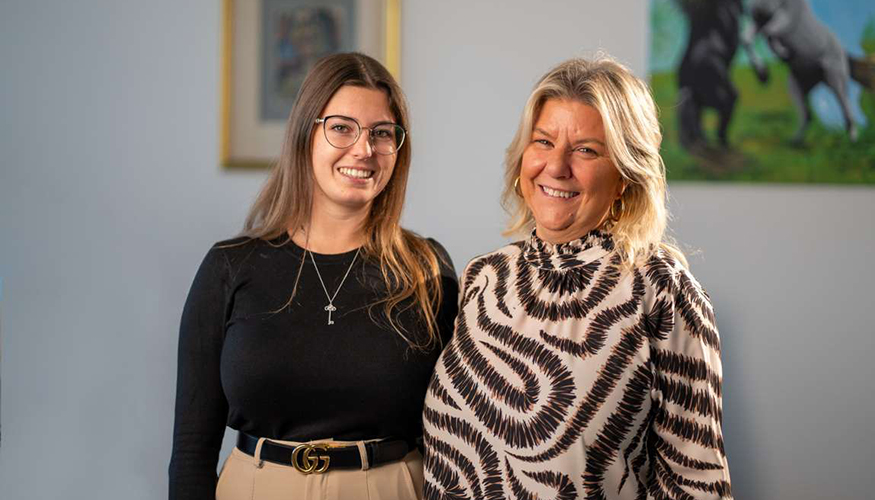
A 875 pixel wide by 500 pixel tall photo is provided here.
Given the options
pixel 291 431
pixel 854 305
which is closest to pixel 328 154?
pixel 291 431

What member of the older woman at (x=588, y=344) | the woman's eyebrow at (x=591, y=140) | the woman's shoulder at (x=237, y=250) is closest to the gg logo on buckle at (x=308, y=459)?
the older woman at (x=588, y=344)

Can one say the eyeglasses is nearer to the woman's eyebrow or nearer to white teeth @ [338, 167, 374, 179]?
white teeth @ [338, 167, 374, 179]

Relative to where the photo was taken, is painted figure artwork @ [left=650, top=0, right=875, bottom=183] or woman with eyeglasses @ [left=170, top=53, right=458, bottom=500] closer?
woman with eyeglasses @ [left=170, top=53, right=458, bottom=500]

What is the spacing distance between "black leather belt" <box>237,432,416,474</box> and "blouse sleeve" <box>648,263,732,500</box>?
55 cm

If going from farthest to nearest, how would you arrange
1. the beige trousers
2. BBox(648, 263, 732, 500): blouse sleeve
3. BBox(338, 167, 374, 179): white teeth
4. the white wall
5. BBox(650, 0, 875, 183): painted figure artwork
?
1. the white wall
2. BBox(650, 0, 875, 183): painted figure artwork
3. BBox(338, 167, 374, 179): white teeth
4. the beige trousers
5. BBox(648, 263, 732, 500): blouse sleeve

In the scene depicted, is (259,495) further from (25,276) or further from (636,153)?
(25,276)

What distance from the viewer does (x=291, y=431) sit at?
5.69 feet

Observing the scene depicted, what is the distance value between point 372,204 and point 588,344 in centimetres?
65

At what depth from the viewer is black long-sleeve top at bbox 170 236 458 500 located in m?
1.72

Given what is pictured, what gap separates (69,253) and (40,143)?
0.36 metres

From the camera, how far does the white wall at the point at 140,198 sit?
2.63 metres

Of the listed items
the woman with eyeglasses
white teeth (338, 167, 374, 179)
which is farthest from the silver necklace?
white teeth (338, 167, 374, 179)

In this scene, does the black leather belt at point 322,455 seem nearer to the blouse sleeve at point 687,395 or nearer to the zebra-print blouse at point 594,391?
the zebra-print blouse at point 594,391

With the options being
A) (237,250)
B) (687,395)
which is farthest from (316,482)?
(687,395)
